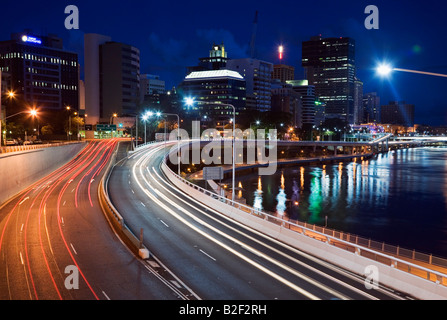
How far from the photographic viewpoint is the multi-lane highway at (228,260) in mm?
17453

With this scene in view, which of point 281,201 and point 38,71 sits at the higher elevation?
point 38,71

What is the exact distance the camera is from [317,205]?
233 ft

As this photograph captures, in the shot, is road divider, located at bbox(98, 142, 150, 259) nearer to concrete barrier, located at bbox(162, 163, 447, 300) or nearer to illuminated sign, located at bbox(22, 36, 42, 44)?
concrete barrier, located at bbox(162, 163, 447, 300)

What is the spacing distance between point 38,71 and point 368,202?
16348cm

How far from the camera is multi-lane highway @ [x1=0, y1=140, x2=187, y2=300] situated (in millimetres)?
17578

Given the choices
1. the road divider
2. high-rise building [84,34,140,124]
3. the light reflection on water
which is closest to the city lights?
the road divider

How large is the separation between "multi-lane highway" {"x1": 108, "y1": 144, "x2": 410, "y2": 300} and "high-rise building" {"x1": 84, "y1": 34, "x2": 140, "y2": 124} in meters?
163

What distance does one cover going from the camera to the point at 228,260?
2208cm

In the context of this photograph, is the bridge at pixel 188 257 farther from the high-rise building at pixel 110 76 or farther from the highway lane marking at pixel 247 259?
the high-rise building at pixel 110 76

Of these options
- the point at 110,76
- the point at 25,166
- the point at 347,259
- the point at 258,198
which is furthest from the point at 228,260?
the point at 110,76

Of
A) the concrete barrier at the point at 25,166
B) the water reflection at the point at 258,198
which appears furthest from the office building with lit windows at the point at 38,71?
the water reflection at the point at 258,198

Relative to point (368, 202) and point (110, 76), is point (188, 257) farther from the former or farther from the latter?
point (110, 76)
